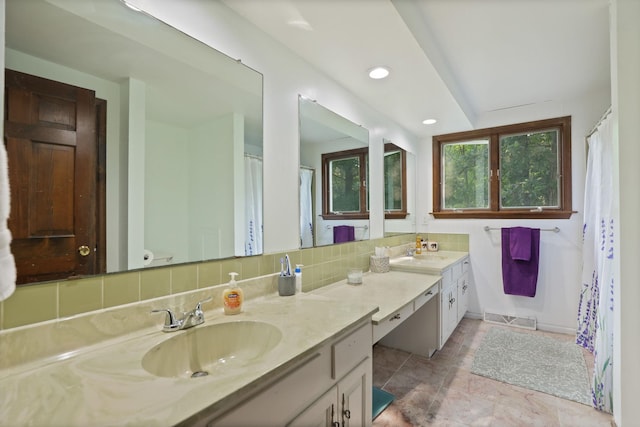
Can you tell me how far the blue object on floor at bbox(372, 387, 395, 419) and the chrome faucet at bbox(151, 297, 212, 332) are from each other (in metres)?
1.29

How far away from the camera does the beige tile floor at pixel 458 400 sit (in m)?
1.68

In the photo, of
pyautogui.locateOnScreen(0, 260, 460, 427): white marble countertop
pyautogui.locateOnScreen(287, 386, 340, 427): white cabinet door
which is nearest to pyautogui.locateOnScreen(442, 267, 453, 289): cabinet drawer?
pyautogui.locateOnScreen(0, 260, 460, 427): white marble countertop

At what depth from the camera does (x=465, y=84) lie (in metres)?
2.48

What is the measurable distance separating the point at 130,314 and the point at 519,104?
3638mm

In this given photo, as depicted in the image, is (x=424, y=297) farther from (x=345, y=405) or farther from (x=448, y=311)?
(x=345, y=405)

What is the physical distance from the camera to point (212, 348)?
3.50ft

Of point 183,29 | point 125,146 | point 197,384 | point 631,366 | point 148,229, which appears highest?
point 183,29

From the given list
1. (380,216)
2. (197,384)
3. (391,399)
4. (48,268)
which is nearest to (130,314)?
(48,268)

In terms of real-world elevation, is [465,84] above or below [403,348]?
above

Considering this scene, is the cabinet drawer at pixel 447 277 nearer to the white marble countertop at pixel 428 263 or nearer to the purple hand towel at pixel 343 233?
the white marble countertop at pixel 428 263

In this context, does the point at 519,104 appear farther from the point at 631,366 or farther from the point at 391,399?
the point at 391,399

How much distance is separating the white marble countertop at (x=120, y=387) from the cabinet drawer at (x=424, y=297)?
3.28 feet

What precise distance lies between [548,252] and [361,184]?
2.13m

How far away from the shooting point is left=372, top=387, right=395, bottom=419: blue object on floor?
1.76 metres
